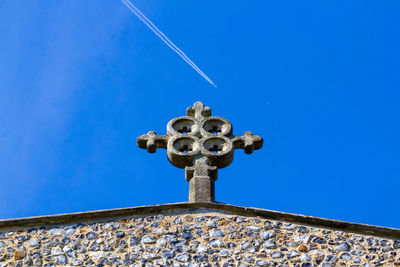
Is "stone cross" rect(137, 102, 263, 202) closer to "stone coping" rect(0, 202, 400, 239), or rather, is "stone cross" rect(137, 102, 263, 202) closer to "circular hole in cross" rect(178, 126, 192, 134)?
"circular hole in cross" rect(178, 126, 192, 134)

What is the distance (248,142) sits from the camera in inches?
442

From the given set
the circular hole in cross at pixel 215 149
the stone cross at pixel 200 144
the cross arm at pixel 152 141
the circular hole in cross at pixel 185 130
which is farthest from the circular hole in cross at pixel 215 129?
the cross arm at pixel 152 141

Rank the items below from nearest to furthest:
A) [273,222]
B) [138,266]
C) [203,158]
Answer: [138,266]
[273,222]
[203,158]

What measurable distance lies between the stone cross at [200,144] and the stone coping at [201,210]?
30cm

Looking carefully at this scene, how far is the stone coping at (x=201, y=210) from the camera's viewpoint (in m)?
9.26

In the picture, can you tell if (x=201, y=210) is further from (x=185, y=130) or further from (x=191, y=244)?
(x=185, y=130)

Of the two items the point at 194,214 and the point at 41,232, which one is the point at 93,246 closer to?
the point at 41,232

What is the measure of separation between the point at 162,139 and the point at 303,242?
2.88 meters

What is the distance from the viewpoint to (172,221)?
9422 millimetres

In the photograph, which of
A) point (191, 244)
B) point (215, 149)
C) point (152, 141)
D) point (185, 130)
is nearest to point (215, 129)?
point (185, 130)

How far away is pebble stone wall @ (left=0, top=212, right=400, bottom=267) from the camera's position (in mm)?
8750

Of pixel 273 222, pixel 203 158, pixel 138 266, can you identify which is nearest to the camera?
pixel 138 266

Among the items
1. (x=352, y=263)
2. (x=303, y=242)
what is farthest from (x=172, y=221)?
(x=352, y=263)

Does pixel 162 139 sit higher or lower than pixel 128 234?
higher
